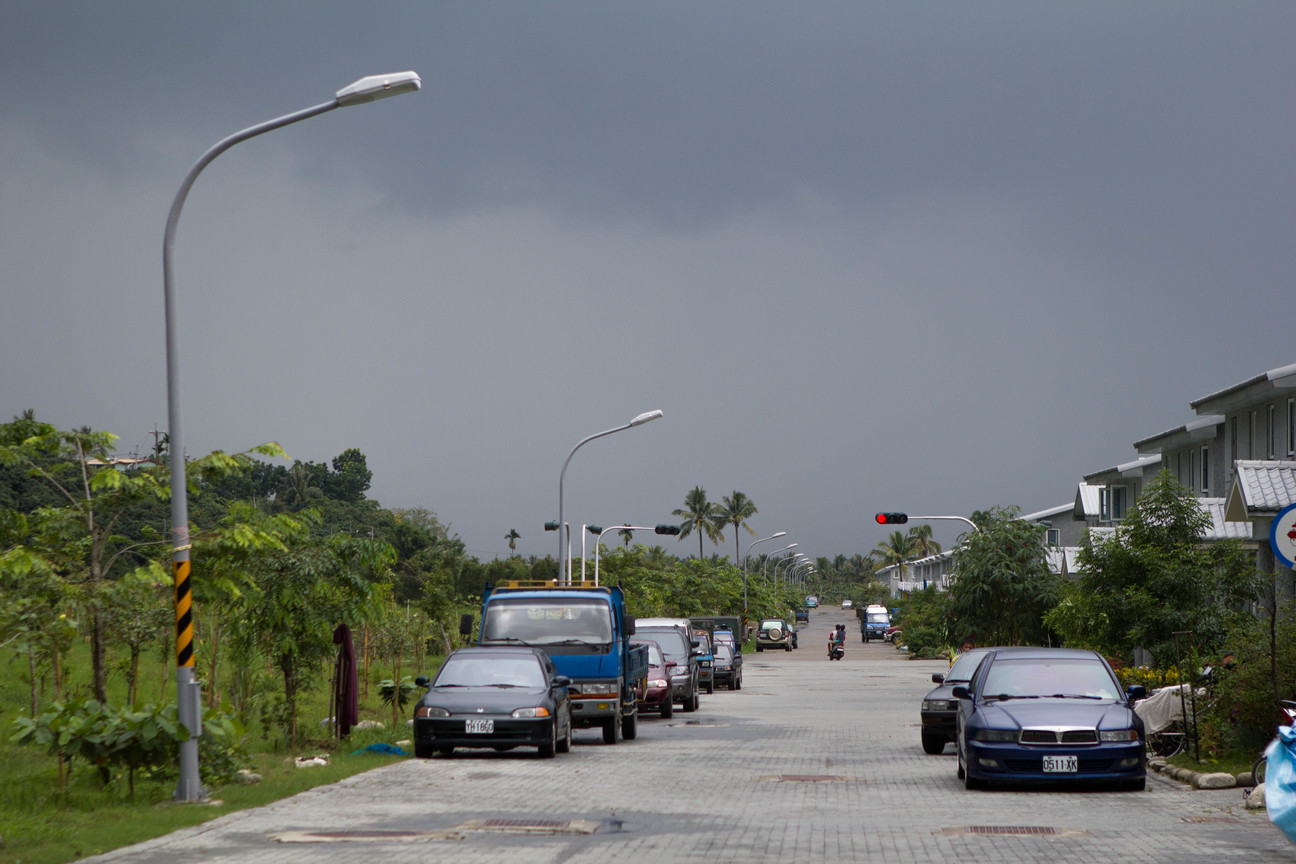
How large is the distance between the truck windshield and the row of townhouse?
28.4ft

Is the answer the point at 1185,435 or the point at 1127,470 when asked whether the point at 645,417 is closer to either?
the point at 1185,435

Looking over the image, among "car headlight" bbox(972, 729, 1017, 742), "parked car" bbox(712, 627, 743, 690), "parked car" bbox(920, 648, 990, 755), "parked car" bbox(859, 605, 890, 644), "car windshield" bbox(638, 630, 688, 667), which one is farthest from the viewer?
"parked car" bbox(859, 605, 890, 644)

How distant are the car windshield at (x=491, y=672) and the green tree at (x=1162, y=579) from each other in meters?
9.63

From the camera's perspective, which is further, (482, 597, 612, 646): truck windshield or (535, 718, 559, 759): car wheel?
(482, 597, 612, 646): truck windshield

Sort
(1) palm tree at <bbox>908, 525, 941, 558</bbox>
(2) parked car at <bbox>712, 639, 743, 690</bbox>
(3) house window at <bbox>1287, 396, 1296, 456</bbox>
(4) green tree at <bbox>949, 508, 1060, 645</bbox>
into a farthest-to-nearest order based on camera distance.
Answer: (1) palm tree at <bbox>908, 525, 941, 558</bbox>
(2) parked car at <bbox>712, 639, 743, 690</bbox>
(4) green tree at <bbox>949, 508, 1060, 645</bbox>
(3) house window at <bbox>1287, 396, 1296, 456</bbox>

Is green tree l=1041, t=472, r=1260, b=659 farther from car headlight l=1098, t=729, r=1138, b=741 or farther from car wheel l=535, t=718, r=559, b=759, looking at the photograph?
car wheel l=535, t=718, r=559, b=759

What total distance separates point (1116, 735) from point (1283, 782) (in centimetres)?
577

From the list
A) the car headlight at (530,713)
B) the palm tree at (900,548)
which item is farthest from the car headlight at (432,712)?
the palm tree at (900,548)

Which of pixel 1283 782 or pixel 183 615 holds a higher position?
pixel 183 615

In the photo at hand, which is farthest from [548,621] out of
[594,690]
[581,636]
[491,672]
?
[491,672]

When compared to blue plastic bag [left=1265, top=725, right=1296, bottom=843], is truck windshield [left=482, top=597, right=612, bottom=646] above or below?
above

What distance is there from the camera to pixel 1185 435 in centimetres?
3894

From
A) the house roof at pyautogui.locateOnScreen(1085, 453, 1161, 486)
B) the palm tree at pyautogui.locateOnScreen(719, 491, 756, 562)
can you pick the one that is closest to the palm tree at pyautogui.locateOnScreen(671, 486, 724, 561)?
the palm tree at pyautogui.locateOnScreen(719, 491, 756, 562)

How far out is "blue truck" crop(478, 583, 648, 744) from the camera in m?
21.4
